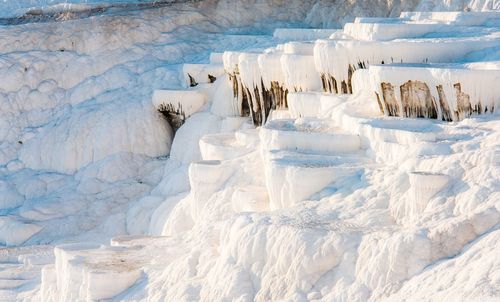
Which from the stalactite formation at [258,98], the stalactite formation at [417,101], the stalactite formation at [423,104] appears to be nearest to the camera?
the stalactite formation at [423,104]

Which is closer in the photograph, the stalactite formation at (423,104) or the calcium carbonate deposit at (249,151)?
the calcium carbonate deposit at (249,151)

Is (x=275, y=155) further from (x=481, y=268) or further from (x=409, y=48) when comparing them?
(x=481, y=268)

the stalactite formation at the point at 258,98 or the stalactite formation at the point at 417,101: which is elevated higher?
the stalactite formation at the point at 417,101

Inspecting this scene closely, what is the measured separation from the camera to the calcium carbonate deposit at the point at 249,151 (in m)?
13.1

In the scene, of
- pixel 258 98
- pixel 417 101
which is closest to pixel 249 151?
pixel 258 98

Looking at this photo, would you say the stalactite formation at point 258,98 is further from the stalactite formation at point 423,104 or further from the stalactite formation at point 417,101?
the stalactite formation at point 417,101

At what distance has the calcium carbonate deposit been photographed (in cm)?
1306

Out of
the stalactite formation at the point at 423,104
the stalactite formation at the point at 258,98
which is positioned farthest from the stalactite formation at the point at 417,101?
the stalactite formation at the point at 258,98

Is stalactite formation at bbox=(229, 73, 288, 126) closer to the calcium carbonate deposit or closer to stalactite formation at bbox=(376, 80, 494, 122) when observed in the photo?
the calcium carbonate deposit

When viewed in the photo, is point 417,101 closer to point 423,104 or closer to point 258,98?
point 423,104

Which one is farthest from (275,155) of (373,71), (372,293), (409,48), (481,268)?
(481,268)

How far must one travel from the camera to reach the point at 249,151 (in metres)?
19.4

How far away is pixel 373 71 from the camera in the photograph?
1672 cm

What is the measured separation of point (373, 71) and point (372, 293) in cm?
519
